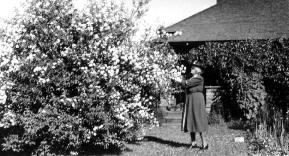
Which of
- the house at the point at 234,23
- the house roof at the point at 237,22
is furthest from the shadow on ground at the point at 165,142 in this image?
the house at the point at 234,23

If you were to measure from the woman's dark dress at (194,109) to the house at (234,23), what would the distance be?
26.6 ft

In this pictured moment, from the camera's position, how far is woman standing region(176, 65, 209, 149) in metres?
7.55

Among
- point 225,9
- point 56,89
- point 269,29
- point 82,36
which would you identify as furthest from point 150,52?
point 225,9

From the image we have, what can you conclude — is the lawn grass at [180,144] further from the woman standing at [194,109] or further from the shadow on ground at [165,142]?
the woman standing at [194,109]

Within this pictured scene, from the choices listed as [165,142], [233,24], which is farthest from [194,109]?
[233,24]

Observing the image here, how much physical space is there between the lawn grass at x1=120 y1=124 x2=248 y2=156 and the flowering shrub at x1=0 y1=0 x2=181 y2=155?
81cm

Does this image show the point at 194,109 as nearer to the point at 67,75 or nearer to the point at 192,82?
the point at 192,82

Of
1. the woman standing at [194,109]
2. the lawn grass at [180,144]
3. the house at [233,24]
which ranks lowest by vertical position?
the lawn grass at [180,144]

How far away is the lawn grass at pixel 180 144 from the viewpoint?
714 centimetres

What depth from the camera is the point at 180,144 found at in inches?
323

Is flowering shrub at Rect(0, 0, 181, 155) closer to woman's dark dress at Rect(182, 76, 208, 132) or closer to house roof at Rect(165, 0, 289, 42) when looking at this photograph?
woman's dark dress at Rect(182, 76, 208, 132)

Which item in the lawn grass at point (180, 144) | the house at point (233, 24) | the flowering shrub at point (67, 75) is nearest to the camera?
the flowering shrub at point (67, 75)

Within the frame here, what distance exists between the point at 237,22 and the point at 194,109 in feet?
35.7

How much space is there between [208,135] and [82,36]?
4.56 metres
